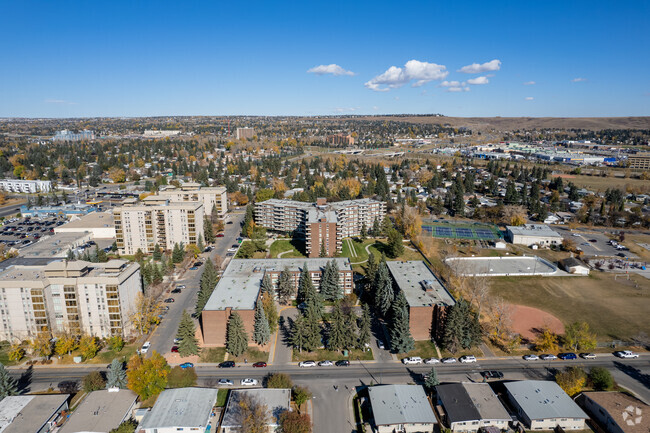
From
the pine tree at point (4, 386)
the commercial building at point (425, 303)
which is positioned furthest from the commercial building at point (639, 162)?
the pine tree at point (4, 386)

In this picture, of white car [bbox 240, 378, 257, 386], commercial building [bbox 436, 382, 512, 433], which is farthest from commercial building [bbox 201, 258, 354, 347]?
commercial building [bbox 436, 382, 512, 433]

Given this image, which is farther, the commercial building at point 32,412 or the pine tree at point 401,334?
the pine tree at point 401,334

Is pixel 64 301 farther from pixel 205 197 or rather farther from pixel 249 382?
pixel 205 197

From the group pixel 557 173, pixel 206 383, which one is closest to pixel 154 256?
pixel 206 383

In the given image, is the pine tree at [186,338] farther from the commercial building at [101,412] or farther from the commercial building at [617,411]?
the commercial building at [617,411]

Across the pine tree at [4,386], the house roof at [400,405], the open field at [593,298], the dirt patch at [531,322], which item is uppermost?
the pine tree at [4,386]

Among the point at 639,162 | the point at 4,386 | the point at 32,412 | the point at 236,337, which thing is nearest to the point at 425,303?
the point at 236,337
